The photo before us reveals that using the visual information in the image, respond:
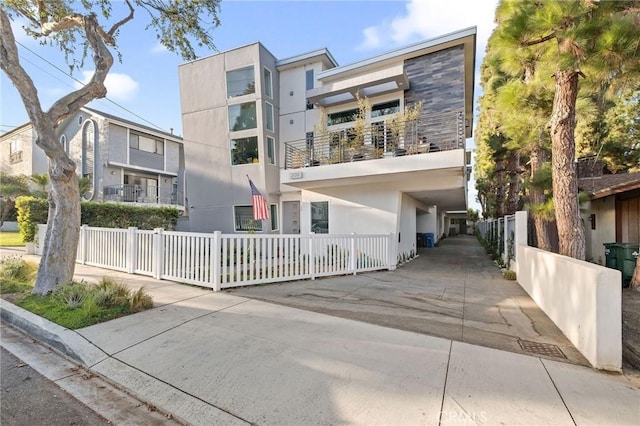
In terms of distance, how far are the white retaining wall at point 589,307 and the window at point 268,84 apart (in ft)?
46.2

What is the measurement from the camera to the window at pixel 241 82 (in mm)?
15344

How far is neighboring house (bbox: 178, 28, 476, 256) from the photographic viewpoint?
10.7 metres

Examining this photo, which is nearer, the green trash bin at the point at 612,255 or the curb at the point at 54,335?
the curb at the point at 54,335

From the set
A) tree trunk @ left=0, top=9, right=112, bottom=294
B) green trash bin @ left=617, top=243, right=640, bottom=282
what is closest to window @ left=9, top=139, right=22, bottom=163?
tree trunk @ left=0, top=9, right=112, bottom=294

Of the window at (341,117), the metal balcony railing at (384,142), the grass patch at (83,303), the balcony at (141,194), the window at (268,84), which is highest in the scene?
the window at (268,84)

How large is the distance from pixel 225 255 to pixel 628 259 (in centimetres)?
1026

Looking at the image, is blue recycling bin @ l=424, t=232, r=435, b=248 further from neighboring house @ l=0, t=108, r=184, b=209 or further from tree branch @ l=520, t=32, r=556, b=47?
neighboring house @ l=0, t=108, r=184, b=209

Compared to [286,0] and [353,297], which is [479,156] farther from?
[353,297]

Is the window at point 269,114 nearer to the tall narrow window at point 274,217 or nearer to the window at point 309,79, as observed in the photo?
the window at point 309,79

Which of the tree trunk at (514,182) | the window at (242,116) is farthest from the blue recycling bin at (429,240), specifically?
the window at (242,116)

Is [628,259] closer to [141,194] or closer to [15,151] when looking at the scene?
[141,194]

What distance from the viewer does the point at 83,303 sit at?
16.2 feet

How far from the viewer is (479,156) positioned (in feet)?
76.9

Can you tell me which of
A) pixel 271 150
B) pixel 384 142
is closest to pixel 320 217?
pixel 384 142
